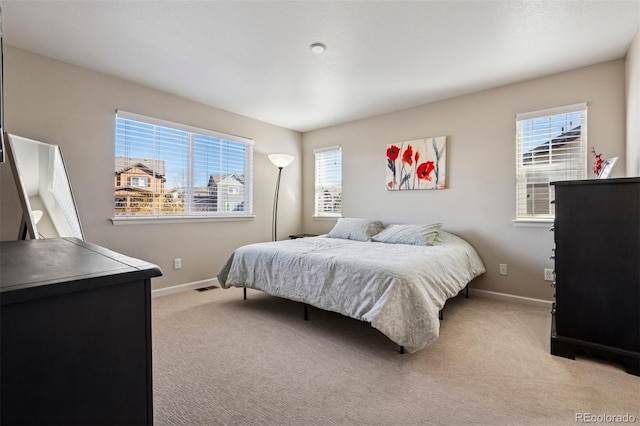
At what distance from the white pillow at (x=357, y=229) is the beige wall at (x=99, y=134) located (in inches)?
53.2

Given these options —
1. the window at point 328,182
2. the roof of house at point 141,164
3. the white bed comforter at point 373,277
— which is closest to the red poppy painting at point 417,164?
the white bed comforter at point 373,277

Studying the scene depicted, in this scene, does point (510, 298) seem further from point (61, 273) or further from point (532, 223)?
point (61, 273)

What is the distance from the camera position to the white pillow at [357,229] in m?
3.85

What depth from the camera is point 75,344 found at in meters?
0.65

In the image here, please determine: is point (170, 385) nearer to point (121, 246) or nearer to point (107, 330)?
point (107, 330)

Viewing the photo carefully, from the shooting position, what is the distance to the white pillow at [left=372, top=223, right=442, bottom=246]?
10.8 feet

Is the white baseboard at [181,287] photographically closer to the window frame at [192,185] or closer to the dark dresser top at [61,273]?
the window frame at [192,185]

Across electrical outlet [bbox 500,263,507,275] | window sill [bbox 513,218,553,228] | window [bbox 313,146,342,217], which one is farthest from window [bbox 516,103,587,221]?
window [bbox 313,146,342,217]

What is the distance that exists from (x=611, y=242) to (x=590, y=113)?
63.9 inches

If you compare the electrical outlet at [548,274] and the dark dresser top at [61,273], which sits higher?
the dark dresser top at [61,273]

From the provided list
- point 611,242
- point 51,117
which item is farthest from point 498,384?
point 51,117

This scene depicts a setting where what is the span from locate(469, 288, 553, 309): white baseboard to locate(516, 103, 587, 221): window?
841mm

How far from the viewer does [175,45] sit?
2.47 metres

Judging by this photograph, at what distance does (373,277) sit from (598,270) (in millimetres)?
1438
